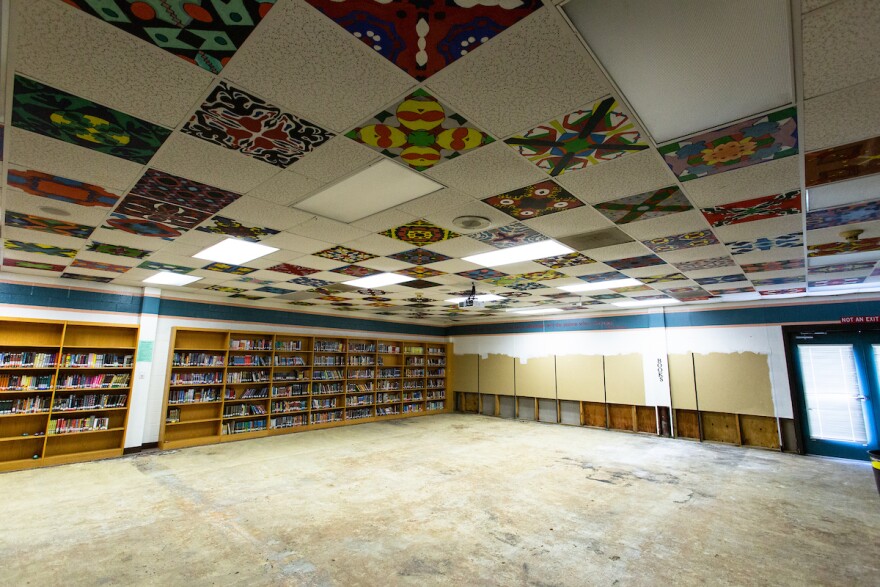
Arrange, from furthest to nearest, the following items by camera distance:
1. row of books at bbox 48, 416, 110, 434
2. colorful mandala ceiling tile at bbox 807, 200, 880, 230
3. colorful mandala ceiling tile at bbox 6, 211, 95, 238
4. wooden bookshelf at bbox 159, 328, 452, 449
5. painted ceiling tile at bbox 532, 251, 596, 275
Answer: wooden bookshelf at bbox 159, 328, 452, 449 < row of books at bbox 48, 416, 110, 434 < painted ceiling tile at bbox 532, 251, 596, 275 < colorful mandala ceiling tile at bbox 6, 211, 95, 238 < colorful mandala ceiling tile at bbox 807, 200, 880, 230

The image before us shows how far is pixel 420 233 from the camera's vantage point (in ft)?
12.2

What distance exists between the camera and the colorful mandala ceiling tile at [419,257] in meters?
4.39

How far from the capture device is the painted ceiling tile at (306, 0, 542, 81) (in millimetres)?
1334

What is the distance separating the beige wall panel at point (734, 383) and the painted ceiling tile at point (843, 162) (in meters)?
6.43

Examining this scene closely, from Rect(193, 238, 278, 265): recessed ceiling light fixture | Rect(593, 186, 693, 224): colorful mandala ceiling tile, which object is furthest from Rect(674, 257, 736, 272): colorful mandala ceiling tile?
Rect(193, 238, 278, 265): recessed ceiling light fixture

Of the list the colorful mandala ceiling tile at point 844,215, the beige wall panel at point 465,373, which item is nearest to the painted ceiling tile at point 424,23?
the colorful mandala ceiling tile at point 844,215

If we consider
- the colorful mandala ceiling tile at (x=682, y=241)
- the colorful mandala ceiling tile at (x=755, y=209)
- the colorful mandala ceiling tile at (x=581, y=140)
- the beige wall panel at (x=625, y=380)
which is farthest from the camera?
the beige wall panel at (x=625, y=380)

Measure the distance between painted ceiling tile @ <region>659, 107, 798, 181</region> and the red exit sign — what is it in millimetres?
6798

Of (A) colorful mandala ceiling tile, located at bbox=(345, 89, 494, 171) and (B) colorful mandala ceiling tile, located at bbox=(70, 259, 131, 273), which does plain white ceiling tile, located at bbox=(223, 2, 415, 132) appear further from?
(B) colorful mandala ceiling tile, located at bbox=(70, 259, 131, 273)

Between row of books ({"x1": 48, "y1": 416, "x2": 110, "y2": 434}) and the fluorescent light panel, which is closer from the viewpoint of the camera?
the fluorescent light panel

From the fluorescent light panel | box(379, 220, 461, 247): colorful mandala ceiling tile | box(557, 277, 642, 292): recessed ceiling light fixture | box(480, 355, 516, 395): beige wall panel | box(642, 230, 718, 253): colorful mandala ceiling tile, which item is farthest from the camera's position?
box(480, 355, 516, 395): beige wall panel

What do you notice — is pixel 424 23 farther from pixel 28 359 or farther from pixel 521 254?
pixel 28 359

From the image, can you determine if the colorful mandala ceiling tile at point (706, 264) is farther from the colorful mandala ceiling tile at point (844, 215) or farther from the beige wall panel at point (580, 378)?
the beige wall panel at point (580, 378)

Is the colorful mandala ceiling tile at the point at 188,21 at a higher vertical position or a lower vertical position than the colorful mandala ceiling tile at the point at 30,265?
higher
